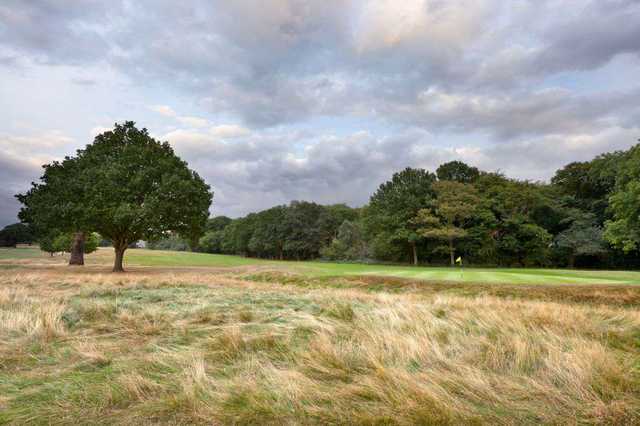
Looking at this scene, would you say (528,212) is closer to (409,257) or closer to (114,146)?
(409,257)

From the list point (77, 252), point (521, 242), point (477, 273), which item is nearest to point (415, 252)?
point (521, 242)

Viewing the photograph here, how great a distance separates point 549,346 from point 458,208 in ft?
139

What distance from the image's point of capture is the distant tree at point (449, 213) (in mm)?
44344

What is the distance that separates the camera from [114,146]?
28.2m

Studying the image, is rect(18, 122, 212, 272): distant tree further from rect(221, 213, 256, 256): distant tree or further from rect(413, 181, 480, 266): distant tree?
rect(221, 213, 256, 256): distant tree

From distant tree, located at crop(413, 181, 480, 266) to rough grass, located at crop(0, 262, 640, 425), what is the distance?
38.9 metres

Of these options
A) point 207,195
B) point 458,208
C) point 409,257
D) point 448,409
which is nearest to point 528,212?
point 458,208

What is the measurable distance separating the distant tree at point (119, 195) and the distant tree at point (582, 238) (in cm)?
4316

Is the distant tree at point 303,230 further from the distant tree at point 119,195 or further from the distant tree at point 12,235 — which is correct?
the distant tree at point 12,235

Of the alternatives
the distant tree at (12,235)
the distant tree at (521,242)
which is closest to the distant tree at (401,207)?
the distant tree at (521,242)

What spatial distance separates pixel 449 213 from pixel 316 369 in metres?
43.9

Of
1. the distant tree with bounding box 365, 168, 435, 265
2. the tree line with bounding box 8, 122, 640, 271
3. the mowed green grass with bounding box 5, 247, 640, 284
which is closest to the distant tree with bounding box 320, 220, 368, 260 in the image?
the tree line with bounding box 8, 122, 640, 271

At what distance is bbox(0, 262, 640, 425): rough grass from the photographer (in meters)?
2.97

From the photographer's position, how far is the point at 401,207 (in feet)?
167
